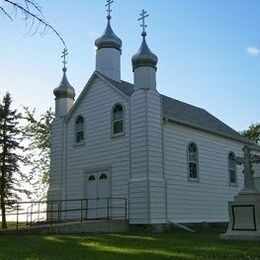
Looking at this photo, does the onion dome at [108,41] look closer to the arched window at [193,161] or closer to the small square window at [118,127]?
the small square window at [118,127]

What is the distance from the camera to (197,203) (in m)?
23.7

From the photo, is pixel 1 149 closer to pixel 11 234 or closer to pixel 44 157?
pixel 44 157

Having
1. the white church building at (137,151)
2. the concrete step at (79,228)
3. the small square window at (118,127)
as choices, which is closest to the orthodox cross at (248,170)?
the white church building at (137,151)

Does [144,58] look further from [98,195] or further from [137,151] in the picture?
[98,195]

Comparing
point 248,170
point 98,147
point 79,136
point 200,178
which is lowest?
point 248,170

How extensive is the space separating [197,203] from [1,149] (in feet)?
53.0

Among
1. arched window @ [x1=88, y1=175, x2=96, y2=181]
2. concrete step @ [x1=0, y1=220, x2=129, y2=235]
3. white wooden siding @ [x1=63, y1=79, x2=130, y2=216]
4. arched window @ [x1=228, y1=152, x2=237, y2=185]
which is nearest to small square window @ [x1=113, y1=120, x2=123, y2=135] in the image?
white wooden siding @ [x1=63, y1=79, x2=130, y2=216]

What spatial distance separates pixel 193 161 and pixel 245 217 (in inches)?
350

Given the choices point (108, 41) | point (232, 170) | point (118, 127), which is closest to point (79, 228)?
point (118, 127)

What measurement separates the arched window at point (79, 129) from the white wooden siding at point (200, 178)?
17.6ft

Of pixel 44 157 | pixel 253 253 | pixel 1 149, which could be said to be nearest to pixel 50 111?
pixel 44 157

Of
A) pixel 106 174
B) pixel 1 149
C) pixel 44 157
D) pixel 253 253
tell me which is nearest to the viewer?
Answer: pixel 253 253

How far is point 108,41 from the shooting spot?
26.8 meters

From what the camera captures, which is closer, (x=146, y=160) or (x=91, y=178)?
(x=146, y=160)
